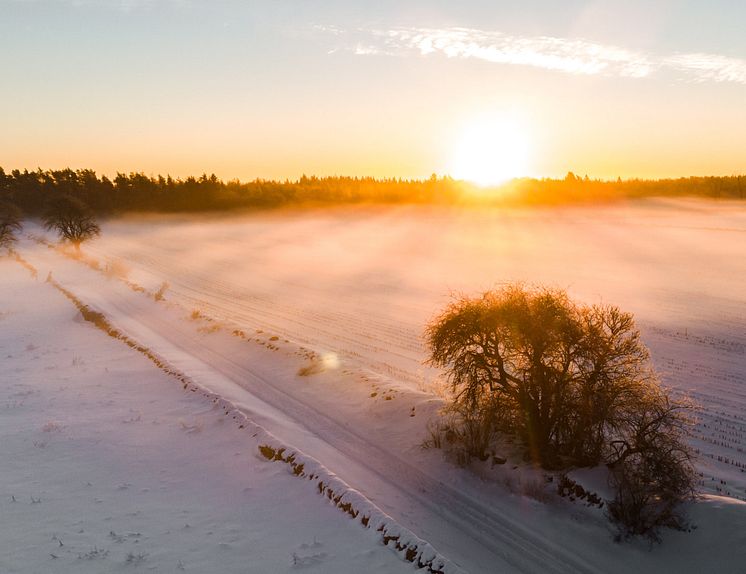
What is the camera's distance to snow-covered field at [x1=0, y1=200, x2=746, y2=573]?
11664mm

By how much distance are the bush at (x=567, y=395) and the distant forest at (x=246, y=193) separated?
13153 centimetres

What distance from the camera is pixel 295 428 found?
61.0 ft

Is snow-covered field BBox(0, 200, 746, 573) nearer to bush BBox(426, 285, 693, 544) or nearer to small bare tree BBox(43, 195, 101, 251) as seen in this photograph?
bush BBox(426, 285, 693, 544)

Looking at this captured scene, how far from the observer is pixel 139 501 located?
13.1 m

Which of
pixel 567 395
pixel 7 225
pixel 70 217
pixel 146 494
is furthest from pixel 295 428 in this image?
pixel 7 225

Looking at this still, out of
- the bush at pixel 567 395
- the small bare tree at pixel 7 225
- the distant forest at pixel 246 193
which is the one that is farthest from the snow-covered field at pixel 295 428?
the distant forest at pixel 246 193

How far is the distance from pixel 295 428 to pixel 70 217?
70.5 metres

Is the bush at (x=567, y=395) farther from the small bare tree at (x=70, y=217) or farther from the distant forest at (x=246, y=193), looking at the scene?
the distant forest at (x=246, y=193)

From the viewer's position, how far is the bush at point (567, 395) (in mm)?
13164

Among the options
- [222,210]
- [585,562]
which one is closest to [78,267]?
[585,562]

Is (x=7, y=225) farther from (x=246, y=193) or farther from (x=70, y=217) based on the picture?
(x=246, y=193)

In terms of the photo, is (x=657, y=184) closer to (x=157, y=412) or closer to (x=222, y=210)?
(x=222, y=210)

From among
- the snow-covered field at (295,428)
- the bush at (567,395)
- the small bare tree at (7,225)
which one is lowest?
the snow-covered field at (295,428)

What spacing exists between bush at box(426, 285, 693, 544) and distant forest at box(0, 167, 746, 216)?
131535 mm
